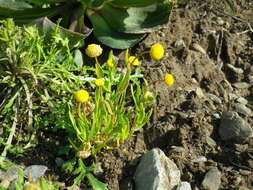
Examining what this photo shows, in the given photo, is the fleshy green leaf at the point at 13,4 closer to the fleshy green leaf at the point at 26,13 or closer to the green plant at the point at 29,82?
the fleshy green leaf at the point at 26,13

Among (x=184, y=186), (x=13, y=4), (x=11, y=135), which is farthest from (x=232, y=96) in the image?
(x=13, y=4)

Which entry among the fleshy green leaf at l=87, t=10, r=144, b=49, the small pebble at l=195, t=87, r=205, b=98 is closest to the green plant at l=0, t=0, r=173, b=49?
the fleshy green leaf at l=87, t=10, r=144, b=49

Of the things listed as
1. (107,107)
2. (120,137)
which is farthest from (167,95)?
Result: (107,107)

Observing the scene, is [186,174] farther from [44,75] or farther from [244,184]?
[44,75]

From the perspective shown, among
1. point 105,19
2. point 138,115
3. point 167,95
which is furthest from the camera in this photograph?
point 105,19

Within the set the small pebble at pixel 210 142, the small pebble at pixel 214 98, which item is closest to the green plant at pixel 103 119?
the small pebble at pixel 210 142

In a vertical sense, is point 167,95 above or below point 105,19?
below

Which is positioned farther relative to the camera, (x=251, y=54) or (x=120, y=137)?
(x=251, y=54)

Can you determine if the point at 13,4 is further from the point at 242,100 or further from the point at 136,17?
the point at 242,100
